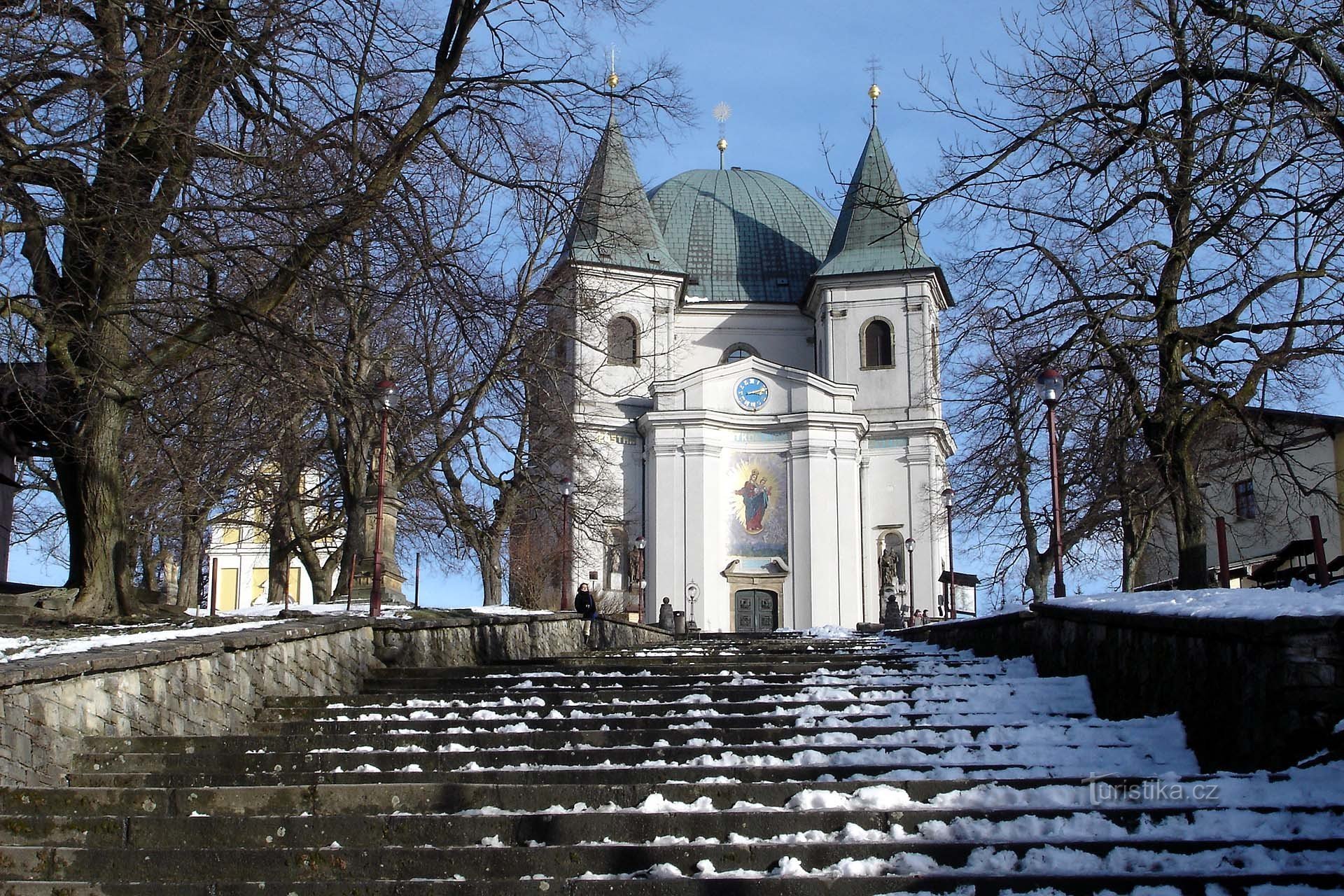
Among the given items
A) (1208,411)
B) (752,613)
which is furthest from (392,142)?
(752,613)

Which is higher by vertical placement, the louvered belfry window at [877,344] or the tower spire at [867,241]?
the tower spire at [867,241]

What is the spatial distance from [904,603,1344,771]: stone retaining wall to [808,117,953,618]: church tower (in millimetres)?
39631

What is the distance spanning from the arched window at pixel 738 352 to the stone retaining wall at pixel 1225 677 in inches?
1834

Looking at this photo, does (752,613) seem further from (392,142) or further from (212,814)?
(212,814)

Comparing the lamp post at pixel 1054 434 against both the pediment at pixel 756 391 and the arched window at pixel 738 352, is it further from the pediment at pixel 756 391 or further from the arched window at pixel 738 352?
the arched window at pixel 738 352

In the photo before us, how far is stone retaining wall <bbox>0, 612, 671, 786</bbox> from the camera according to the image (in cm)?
714

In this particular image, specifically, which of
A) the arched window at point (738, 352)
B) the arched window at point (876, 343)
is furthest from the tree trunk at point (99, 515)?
the arched window at point (738, 352)

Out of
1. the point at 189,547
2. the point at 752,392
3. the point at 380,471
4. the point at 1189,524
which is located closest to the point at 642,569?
the point at 752,392

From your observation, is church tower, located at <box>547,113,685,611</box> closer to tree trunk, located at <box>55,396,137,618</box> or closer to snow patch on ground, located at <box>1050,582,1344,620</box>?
tree trunk, located at <box>55,396,137,618</box>

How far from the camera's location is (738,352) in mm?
56781

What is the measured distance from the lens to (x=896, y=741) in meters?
8.05

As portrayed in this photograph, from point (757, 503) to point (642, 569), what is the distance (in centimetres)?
501

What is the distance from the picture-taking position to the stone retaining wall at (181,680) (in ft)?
23.4

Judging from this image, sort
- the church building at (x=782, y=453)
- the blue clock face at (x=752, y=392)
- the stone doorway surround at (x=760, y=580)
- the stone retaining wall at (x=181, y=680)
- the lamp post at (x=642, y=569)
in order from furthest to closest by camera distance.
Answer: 1. the blue clock face at (x=752, y=392)
2. the stone doorway surround at (x=760, y=580)
3. the church building at (x=782, y=453)
4. the lamp post at (x=642, y=569)
5. the stone retaining wall at (x=181, y=680)
